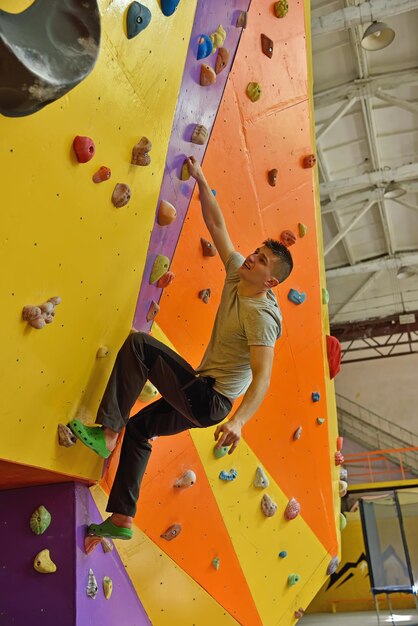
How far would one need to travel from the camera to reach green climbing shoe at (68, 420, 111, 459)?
1893 mm

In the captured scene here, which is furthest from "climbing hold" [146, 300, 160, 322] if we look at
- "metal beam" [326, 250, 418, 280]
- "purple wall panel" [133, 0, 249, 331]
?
"metal beam" [326, 250, 418, 280]

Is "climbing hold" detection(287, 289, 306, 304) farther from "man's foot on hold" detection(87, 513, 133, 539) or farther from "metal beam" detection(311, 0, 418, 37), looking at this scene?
"metal beam" detection(311, 0, 418, 37)

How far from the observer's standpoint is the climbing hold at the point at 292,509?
3154 mm

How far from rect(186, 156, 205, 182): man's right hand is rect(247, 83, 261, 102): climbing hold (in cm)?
71

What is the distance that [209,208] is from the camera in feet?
8.21

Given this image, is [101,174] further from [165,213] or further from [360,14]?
[360,14]

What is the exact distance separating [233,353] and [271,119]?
158 cm

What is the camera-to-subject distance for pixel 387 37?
19.3ft

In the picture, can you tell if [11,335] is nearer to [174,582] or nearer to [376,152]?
[174,582]

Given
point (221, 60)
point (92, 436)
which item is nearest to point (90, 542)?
point (92, 436)

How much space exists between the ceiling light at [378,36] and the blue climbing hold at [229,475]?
495 centimetres

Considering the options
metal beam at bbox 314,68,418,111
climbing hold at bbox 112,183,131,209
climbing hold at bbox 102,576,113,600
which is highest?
metal beam at bbox 314,68,418,111

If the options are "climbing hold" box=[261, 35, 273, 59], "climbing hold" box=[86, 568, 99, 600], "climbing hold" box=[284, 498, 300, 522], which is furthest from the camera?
"climbing hold" box=[284, 498, 300, 522]

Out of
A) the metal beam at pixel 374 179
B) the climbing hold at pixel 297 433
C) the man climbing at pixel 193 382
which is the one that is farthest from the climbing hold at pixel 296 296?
the metal beam at pixel 374 179
